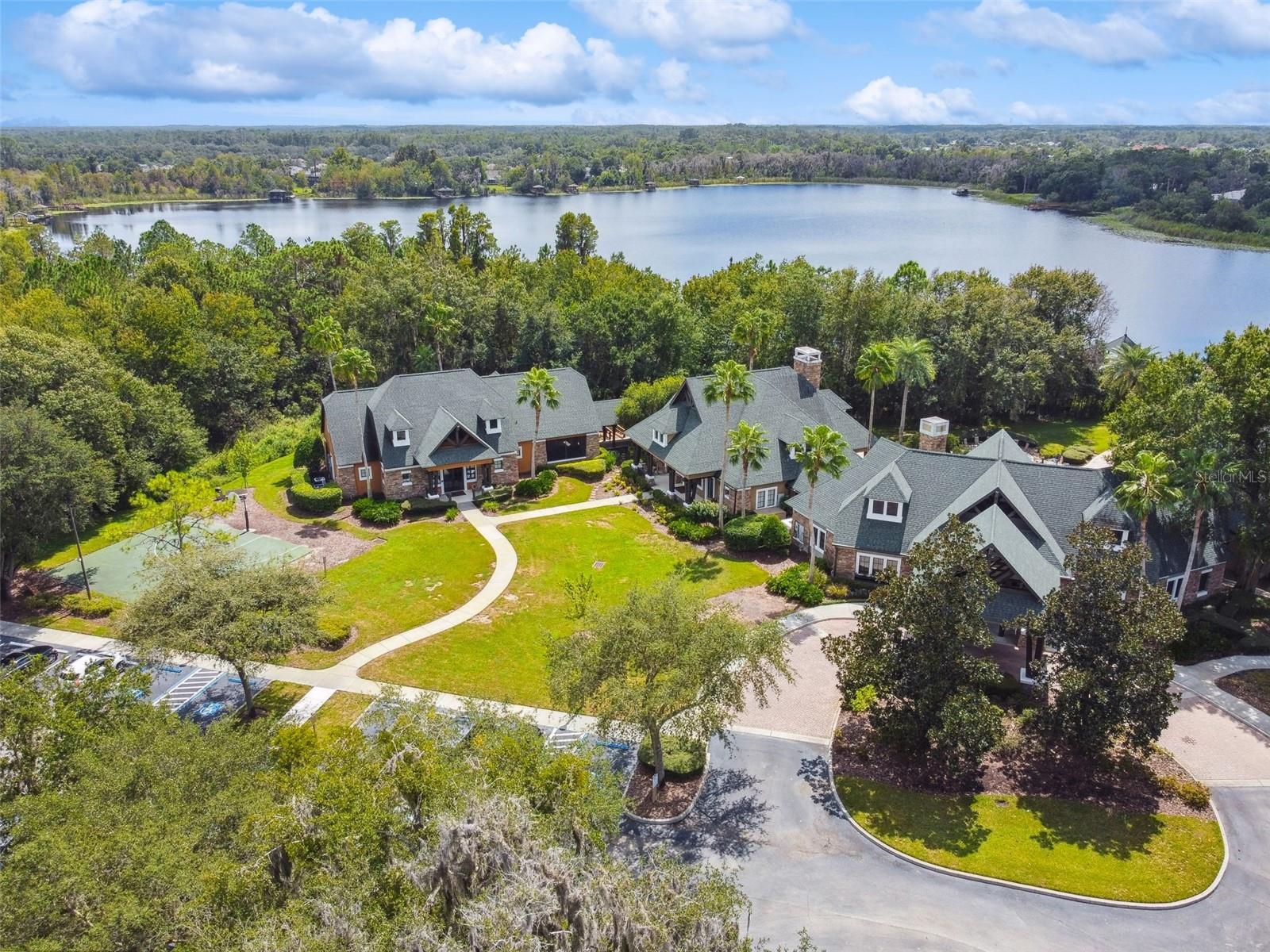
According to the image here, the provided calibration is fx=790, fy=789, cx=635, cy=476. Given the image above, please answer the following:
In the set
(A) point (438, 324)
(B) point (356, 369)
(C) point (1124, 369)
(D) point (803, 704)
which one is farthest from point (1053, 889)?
(A) point (438, 324)

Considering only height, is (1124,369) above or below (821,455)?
above

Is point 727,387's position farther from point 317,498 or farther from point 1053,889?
point 1053,889

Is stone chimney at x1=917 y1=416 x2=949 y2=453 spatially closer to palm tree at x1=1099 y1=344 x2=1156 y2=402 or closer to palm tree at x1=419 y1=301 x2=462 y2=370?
palm tree at x1=1099 y1=344 x2=1156 y2=402

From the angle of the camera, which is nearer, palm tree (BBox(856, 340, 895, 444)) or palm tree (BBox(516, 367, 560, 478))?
palm tree (BBox(856, 340, 895, 444))

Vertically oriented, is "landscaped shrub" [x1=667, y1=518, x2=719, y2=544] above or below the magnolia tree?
below

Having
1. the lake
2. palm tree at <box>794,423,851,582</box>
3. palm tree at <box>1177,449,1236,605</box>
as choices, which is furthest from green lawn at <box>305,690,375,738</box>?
the lake

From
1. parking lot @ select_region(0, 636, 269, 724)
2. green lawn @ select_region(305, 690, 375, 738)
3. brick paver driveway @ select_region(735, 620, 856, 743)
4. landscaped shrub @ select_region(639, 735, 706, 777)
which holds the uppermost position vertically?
landscaped shrub @ select_region(639, 735, 706, 777)

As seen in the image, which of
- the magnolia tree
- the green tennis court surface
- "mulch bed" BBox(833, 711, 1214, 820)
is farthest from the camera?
the green tennis court surface
